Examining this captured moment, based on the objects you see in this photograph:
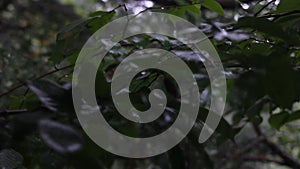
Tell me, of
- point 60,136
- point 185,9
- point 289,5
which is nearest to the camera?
point 60,136

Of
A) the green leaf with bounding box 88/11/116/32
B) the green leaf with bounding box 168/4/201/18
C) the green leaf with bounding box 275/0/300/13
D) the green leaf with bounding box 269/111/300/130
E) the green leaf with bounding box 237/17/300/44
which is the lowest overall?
the green leaf with bounding box 269/111/300/130

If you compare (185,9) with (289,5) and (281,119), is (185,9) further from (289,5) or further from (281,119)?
(281,119)

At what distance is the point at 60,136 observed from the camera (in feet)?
0.97

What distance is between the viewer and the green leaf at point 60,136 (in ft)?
0.93

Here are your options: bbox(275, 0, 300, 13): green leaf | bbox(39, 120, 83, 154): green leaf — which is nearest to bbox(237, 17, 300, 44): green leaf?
bbox(275, 0, 300, 13): green leaf

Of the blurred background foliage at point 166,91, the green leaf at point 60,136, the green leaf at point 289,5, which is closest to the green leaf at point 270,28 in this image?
the blurred background foliage at point 166,91

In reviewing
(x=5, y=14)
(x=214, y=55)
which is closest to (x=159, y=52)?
(x=214, y=55)

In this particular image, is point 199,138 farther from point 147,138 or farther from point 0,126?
point 0,126

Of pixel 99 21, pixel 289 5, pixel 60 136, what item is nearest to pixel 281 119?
pixel 289 5

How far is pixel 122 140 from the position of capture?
41cm

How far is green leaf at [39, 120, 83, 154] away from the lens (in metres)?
0.28

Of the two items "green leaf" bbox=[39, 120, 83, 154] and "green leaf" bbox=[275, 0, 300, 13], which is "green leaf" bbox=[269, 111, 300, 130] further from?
"green leaf" bbox=[39, 120, 83, 154]

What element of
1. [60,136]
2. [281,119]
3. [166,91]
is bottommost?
[281,119]

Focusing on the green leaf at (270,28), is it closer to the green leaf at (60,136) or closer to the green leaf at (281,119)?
the green leaf at (60,136)
